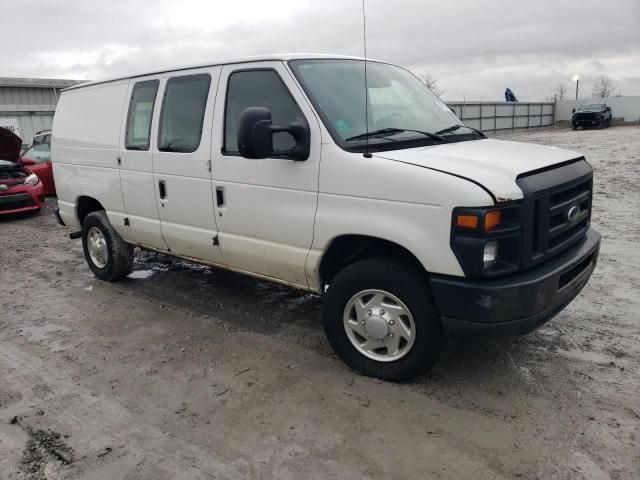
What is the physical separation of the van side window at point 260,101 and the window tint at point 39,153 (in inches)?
405

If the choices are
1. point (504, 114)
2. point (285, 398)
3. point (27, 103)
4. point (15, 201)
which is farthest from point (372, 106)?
point (504, 114)

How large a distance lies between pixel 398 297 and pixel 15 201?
31.6 feet

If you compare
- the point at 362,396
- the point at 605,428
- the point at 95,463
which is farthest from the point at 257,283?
the point at 605,428

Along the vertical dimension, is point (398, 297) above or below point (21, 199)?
above

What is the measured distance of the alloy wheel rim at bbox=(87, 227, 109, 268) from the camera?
19.9 ft

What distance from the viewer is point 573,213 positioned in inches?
138

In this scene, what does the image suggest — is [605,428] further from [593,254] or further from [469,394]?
[593,254]

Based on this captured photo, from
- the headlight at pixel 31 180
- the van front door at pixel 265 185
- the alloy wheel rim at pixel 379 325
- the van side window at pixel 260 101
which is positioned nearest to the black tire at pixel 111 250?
the van front door at pixel 265 185

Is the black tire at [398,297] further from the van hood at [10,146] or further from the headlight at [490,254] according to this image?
the van hood at [10,146]

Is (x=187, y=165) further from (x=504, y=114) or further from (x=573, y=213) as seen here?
(x=504, y=114)

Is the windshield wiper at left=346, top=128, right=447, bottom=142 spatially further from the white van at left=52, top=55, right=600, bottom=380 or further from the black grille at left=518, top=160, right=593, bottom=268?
the black grille at left=518, top=160, right=593, bottom=268

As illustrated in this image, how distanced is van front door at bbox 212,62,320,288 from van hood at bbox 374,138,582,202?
0.68 metres

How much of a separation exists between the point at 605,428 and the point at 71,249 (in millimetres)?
7402

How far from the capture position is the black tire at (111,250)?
584cm
